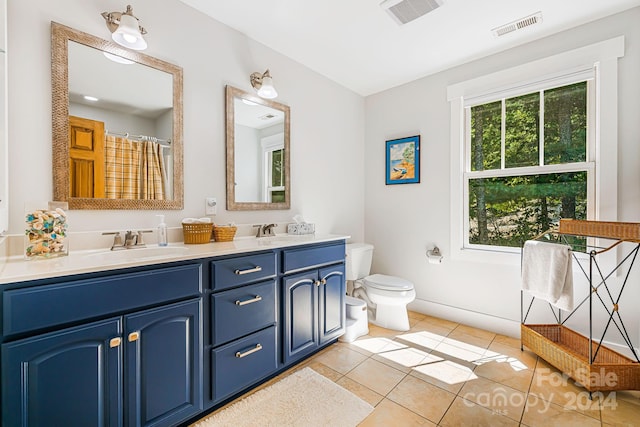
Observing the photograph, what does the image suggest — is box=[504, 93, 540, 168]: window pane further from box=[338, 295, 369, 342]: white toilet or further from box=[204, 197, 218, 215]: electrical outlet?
box=[204, 197, 218, 215]: electrical outlet

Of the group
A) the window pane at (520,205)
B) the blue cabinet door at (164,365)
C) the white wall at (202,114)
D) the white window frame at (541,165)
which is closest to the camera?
the blue cabinet door at (164,365)

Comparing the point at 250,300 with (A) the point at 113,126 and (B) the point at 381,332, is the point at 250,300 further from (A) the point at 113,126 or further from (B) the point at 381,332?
(B) the point at 381,332

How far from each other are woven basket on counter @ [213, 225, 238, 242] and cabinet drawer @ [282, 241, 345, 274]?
42cm

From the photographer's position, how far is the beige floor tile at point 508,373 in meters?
1.78

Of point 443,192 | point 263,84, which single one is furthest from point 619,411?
point 263,84

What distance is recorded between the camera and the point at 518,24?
82.0 inches

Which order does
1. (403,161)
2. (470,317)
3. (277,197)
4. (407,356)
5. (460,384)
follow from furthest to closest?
1. (403,161)
2. (470,317)
3. (277,197)
4. (407,356)
5. (460,384)

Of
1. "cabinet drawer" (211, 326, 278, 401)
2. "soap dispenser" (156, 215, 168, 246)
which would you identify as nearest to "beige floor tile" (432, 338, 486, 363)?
"cabinet drawer" (211, 326, 278, 401)

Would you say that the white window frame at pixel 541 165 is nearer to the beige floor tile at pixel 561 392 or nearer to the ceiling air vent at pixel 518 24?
the ceiling air vent at pixel 518 24

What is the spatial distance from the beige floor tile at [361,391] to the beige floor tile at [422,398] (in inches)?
3.3

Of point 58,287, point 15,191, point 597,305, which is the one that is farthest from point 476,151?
point 15,191

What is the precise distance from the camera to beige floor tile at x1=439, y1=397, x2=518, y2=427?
4.77 ft

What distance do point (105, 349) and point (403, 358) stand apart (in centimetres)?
185

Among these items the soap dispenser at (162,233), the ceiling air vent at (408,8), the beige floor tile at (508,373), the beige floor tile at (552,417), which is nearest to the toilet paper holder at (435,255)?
the beige floor tile at (508,373)
